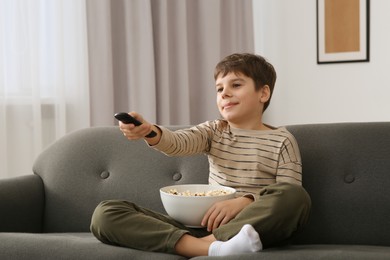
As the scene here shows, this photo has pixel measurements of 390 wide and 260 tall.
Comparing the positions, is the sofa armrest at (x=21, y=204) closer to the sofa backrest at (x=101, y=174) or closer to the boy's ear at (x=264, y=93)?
the sofa backrest at (x=101, y=174)

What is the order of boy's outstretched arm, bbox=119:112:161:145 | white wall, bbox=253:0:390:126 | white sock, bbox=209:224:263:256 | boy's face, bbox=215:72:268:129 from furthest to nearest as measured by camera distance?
white wall, bbox=253:0:390:126 → boy's face, bbox=215:72:268:129 → boy's outstretched arm, bbox=119:112:161:145 → white sock, bbox=209:224:263:256

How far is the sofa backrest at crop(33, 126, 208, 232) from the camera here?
99.0 inches

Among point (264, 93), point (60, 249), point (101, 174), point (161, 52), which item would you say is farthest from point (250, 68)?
point (161, 52)

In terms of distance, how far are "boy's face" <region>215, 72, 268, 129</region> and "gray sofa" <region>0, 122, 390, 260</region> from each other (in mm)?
201

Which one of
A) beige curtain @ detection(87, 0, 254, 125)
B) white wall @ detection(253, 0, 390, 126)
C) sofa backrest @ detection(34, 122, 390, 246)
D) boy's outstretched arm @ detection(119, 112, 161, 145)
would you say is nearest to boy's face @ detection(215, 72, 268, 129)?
sofa backrest @ detection(34, 122, 390, 246)

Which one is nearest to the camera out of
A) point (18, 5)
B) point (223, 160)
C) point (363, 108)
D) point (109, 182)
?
point (223, 160)

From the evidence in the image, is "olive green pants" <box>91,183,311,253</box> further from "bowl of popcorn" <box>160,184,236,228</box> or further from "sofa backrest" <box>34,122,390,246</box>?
"sofa backrest" <box>34,122,390,246</box>

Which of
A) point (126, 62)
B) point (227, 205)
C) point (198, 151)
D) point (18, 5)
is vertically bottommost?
point (227, 205)

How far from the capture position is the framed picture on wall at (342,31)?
3863mm

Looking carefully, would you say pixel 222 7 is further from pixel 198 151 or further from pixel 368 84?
pixel 198 151

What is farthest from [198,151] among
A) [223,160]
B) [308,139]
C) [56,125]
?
[56,125]

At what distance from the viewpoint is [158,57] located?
378 cm

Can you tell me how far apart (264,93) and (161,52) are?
4.72 feet

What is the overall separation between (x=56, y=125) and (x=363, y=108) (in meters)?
1.77
